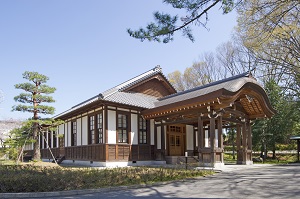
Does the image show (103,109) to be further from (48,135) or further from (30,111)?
(48,135)

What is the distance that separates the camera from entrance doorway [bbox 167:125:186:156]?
59.5 feet

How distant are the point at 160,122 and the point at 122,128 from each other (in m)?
2.45

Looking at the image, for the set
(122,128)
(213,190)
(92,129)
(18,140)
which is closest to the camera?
(213,190)

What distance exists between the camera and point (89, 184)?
8.40m

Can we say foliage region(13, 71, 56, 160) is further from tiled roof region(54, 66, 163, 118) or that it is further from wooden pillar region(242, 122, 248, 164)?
wooden pillar region(242, 122, 248, 164)

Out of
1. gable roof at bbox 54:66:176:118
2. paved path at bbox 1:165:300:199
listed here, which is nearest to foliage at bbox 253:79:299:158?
gable roof at bbox 54:66:176:118

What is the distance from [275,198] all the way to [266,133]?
17451mm

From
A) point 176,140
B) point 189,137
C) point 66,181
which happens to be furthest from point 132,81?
point 66,181

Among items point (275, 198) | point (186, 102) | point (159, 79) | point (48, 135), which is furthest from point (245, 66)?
point (275, 198)

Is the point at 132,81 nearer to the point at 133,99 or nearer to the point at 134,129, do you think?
the point at 133,99

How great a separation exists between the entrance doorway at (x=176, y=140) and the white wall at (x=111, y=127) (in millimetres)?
3800

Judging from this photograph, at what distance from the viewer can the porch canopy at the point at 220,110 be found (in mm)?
13469

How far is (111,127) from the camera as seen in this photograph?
16.0 metres

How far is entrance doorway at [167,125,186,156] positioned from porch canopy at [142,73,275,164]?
4.84ft
